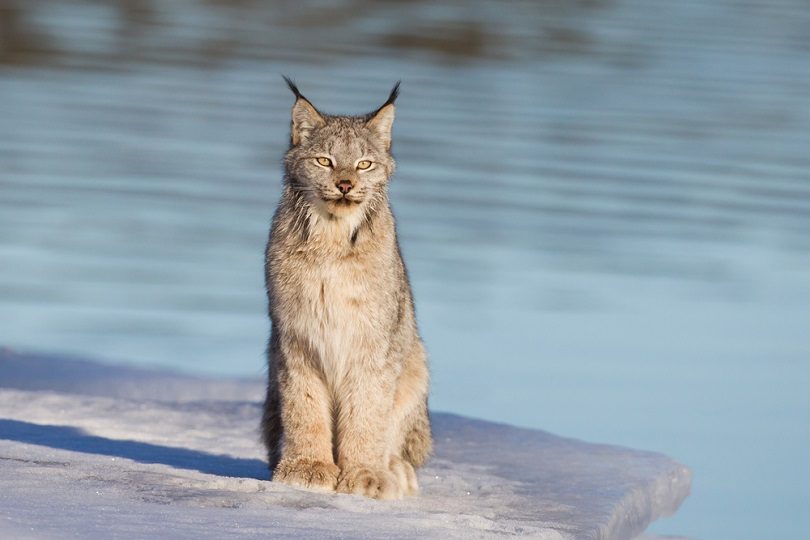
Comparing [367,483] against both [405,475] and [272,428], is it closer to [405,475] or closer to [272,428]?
[405,475]

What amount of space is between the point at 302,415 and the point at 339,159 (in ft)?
2.90

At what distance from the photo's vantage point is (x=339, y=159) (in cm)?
555

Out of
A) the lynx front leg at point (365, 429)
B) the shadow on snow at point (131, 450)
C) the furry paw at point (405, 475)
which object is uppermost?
the lynx front leg at point (365, 429)

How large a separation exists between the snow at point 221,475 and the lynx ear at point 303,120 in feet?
3.99

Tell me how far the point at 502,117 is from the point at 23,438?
33.5 ft

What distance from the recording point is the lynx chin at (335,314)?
546 cm

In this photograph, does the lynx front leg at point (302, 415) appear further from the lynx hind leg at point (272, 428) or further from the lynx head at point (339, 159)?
the lynx head at point (339, 159)

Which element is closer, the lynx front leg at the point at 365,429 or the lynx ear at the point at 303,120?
the lynx front leg at the point at 365,429

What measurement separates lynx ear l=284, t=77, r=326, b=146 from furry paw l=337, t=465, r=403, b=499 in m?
1.18

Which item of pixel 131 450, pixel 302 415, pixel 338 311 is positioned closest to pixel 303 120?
pixel 338 311

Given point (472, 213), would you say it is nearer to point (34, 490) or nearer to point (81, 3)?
point (34, 490)

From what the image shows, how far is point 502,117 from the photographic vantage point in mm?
15867

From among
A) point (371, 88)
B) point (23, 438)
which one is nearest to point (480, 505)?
point (23, 438)

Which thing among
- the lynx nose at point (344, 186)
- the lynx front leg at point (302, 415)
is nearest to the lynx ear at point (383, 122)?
the lynx nose at point (344, 186)
